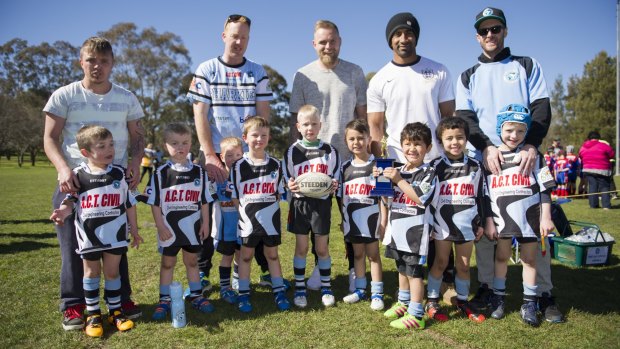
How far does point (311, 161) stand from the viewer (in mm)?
4176

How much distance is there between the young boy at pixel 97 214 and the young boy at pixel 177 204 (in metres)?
0.30

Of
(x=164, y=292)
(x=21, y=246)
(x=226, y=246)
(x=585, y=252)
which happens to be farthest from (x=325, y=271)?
(x=21, y=246)

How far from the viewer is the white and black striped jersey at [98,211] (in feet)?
11.5

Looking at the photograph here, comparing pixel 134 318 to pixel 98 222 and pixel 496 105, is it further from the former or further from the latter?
pixel 496 105

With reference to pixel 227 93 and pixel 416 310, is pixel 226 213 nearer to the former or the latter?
pixel 227 93

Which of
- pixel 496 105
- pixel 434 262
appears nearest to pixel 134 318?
pixel 434 262

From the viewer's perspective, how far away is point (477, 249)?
4305 millimetres

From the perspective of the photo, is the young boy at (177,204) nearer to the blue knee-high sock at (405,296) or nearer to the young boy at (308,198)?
the young boy at (308,198)

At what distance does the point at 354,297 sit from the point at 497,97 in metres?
2.60

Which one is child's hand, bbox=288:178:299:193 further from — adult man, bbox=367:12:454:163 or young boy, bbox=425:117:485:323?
young boy, bbox=425:117:485:323

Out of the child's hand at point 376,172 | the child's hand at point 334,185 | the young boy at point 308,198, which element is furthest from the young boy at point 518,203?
the young boy at point 308,198

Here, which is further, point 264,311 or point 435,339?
point 264,311

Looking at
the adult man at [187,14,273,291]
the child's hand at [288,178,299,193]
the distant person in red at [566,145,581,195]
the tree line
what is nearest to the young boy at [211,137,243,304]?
the adult man at [187,14,273,291]

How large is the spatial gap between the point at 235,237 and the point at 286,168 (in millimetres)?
943
